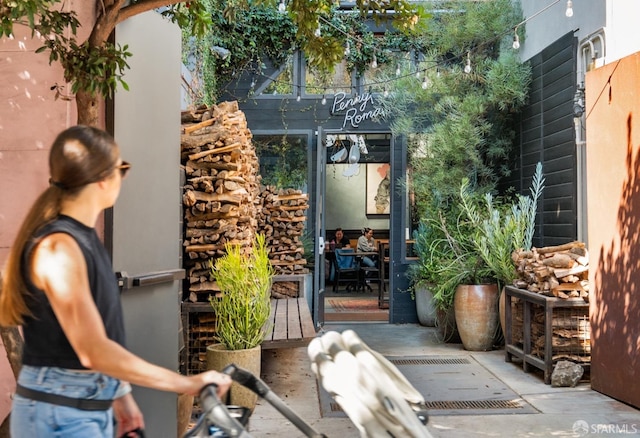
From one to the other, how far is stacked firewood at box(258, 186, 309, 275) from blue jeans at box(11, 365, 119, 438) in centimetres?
664

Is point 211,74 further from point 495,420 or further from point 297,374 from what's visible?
point 495,420

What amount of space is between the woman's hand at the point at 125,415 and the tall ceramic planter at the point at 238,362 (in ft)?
9.45

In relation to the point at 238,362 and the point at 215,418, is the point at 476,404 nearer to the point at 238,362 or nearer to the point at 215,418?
the point at 238,362

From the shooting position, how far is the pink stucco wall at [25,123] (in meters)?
3.22

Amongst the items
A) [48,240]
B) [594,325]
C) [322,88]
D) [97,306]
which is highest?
[322,88]

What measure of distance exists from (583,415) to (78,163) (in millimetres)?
4367

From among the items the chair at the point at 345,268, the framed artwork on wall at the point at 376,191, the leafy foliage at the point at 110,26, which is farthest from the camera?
the framed artwork on wall at the point at 376,191

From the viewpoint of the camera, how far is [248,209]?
663cm

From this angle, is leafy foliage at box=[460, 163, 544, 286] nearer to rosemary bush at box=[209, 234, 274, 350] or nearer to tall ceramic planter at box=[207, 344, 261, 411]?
rosemary bush at box=[209, 234, 274, 350]

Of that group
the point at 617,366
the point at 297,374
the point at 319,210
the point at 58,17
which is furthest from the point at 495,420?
the point at 319,210

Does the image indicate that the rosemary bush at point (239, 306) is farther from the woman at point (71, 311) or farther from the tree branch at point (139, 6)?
the woman at point (71, 311)

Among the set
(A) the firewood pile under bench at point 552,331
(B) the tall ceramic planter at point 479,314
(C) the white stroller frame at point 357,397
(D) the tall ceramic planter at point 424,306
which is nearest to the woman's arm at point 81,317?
(C) the white stroller frame at point 357,397

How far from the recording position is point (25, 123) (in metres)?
3.22

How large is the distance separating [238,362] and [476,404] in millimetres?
1856
